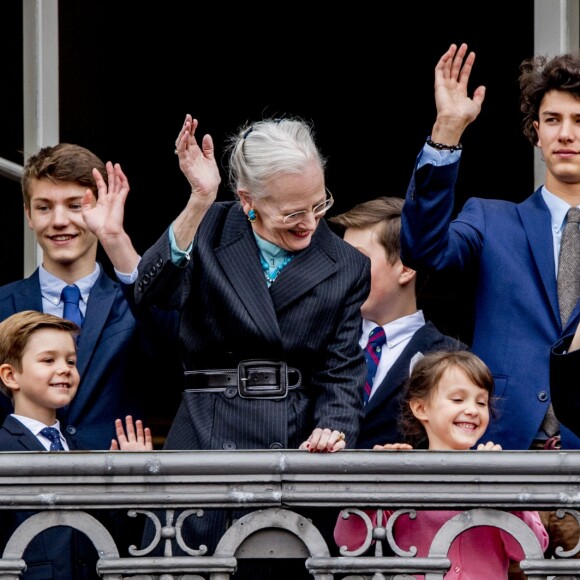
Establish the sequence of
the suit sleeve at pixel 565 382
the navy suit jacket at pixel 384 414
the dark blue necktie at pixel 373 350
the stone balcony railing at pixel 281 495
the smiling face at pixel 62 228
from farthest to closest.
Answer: the smiling face at pixel 62 228 < the dark blue necktie at pixel 373 350 < the navy suit jacket at pixel 384 414 < the stone balcony railing at pixel 281 495 < the suit sleeve at pixel 565 382

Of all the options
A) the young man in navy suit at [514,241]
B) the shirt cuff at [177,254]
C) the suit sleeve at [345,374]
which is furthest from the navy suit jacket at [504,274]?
the shirt cuff at [177,254]

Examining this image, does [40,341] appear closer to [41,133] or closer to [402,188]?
[41,133]

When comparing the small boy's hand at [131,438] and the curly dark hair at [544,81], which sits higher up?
the curly dark hair at [544,81]

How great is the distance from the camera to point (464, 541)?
383 cm

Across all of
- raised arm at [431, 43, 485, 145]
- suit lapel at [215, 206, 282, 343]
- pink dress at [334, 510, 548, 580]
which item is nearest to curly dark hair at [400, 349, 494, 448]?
pink dress at [334, 510, 548, 580]

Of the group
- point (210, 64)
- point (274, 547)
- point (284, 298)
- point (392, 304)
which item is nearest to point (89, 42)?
point (210, 64)

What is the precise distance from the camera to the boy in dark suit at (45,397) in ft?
13.4

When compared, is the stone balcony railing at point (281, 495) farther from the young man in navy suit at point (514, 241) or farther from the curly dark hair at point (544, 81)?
the curly dark hair at point (544, 81)

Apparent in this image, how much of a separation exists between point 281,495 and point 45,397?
0.92 metres

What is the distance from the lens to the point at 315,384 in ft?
13.0

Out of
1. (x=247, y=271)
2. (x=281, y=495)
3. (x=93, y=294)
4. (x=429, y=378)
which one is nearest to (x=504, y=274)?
(x=429, y=378)

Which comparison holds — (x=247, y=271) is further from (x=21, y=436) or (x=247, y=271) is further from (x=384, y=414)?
(x=21, y=436)

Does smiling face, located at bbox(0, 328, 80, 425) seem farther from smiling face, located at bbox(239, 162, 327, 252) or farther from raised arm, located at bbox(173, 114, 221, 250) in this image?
smiling face, located at bbox(239, 162, 327, 252)

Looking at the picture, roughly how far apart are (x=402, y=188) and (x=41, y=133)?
131 inches
